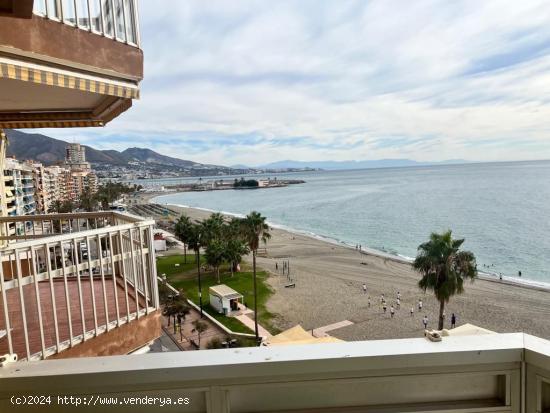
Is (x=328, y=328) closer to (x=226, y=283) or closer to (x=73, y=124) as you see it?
(x=226, y=283)

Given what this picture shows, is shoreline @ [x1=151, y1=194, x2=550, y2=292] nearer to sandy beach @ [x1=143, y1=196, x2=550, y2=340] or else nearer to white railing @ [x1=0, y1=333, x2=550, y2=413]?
sandy beach @ [x1=143, y1=196, x2=550, y2=340]

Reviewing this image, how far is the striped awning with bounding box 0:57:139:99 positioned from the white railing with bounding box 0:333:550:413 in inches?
83.6

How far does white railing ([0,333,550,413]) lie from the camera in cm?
113

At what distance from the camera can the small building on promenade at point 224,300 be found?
68.7ft

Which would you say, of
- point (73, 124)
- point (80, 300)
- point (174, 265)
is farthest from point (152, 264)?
point (174, 265)

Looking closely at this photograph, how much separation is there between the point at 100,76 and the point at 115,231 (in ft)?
4.56

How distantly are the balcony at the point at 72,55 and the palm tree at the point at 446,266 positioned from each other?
15080mm

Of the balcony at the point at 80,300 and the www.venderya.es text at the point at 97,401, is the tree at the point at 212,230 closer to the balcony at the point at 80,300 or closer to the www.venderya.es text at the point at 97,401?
the balcony at the point at 80,300

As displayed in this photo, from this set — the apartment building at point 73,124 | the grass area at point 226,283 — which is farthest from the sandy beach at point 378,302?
the apartment building at point 73,124

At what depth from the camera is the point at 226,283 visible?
27625 millimetres

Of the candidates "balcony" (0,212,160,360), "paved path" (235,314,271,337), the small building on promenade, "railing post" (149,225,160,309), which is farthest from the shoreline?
"balcony" (0,212,160,360)

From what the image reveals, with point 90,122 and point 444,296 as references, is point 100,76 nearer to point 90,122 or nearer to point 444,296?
point 90,122

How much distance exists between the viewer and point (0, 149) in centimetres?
576

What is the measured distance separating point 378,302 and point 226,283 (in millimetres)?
10785
